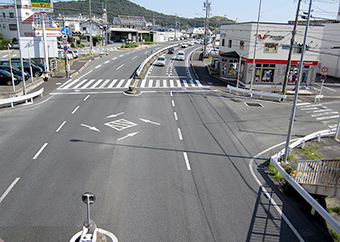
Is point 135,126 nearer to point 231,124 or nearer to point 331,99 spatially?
point 231,124

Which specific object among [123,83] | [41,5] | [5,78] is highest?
[41,5]

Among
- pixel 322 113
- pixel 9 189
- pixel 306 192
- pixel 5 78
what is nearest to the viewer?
pixel 306 192

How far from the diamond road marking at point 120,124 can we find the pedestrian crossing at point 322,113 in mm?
14929

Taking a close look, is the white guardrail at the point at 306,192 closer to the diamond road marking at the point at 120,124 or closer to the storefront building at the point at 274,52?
the diamond road marking at the point at 120,124

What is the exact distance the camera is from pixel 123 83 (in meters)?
33.5

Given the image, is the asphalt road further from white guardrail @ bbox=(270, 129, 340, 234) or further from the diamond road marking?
white guardrail @ bbox=(270, 129, 340, 234)

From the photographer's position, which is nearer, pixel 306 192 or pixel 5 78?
pixel 306 192

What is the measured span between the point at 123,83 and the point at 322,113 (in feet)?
68.4

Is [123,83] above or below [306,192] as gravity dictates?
above

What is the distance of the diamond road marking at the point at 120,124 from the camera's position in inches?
728

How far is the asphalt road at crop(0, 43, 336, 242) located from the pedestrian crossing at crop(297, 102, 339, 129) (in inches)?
45.6

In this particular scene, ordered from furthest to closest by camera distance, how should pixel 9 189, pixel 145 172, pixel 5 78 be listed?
pixel 5 78
pixel 145 172
pixel 9 189

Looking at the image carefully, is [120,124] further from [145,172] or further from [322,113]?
[322,113]

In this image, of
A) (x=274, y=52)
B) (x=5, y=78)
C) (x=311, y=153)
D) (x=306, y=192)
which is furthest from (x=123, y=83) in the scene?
(x=306, y=192)
